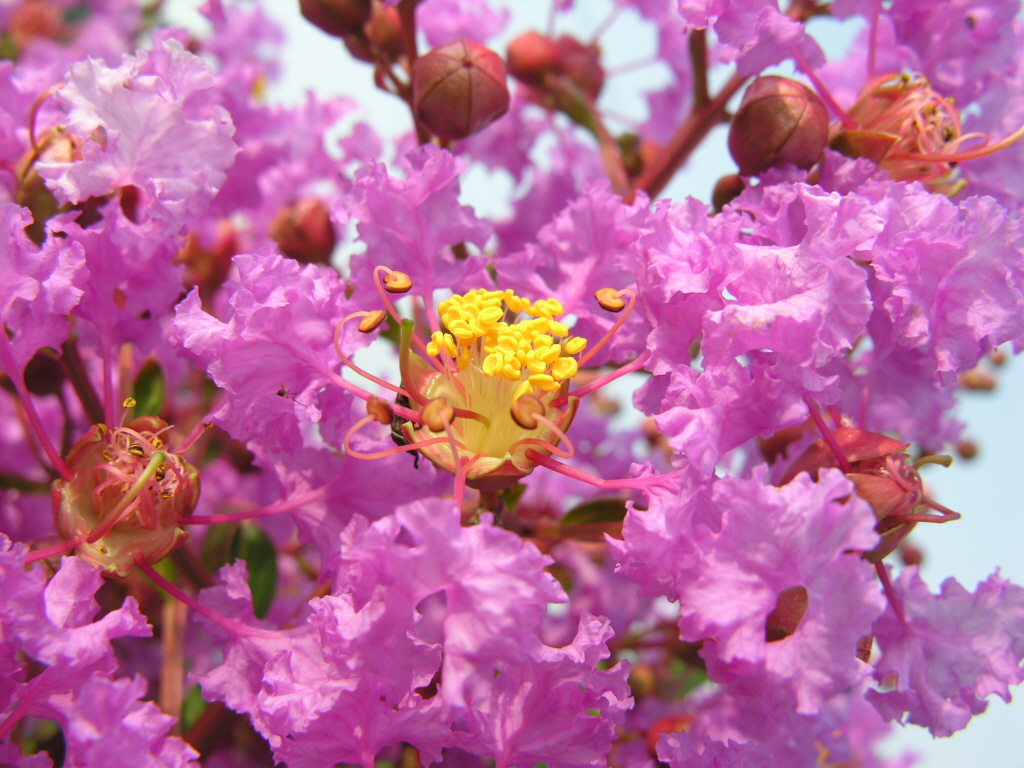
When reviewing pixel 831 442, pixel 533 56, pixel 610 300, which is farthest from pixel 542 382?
pixel 533 56

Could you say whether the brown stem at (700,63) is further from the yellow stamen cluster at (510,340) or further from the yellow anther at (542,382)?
the yellow anther at (542,382)

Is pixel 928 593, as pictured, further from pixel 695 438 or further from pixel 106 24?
pixel 106 24

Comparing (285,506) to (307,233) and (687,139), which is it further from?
(687,139)

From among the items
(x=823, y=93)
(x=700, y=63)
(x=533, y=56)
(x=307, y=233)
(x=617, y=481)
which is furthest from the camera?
(x=533, y=56)

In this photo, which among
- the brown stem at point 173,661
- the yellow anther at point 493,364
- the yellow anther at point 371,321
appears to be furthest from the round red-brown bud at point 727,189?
the brown stem at point 173,661

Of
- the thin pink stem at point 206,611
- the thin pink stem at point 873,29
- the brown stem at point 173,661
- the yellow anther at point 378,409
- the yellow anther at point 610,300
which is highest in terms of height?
the thin pink stem at point 873,29

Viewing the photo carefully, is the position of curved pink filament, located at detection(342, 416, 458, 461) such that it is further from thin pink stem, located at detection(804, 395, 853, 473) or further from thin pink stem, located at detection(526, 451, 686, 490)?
thin pink stem, located at detection(804, 395, 853, 473)

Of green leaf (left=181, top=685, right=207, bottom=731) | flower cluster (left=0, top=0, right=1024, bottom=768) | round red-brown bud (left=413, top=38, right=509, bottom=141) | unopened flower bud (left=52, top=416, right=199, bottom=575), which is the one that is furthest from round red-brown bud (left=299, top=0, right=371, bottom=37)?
green leaf (left=181, top=685, right=207, bottom=731)
